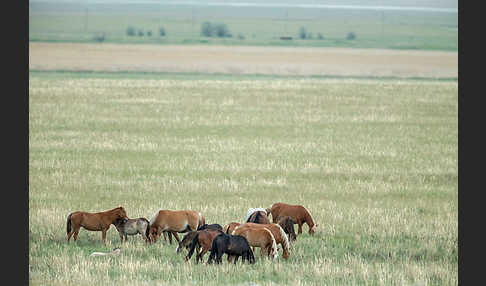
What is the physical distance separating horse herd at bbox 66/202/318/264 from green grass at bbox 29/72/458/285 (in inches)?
9.6

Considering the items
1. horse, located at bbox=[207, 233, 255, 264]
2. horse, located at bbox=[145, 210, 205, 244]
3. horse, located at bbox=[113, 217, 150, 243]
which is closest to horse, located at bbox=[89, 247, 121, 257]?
horse, located at bbox=[113, 217, 150, 243]

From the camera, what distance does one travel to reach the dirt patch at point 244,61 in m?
75.4

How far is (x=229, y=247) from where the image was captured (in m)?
11.9

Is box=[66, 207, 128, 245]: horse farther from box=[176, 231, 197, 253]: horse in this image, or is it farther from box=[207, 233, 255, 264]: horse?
box=[207, 233, 255, 264]: horse

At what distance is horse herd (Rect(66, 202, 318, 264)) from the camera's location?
12023mm

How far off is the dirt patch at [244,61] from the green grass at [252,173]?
2533 cm

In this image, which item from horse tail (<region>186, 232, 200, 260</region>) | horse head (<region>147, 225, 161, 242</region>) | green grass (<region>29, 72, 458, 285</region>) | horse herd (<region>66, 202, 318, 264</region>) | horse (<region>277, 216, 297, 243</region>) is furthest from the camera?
horse (<region>277, 216, 297, 243</region>)

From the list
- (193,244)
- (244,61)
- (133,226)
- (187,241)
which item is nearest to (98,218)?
(133,226)

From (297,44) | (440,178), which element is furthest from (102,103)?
(297,44)

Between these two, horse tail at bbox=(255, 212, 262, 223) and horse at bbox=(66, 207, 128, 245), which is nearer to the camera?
horse tail at bbox=(255, 212, 262, 223)

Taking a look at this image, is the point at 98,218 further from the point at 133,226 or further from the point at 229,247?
the point at 229,247

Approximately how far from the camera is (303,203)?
18.9 metres

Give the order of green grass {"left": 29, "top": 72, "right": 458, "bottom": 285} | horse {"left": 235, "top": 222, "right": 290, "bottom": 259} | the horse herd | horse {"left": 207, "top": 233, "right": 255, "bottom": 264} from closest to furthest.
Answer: horse {"left": 207, "top": 233, "right": 255, "bottom": 264}
the horse herd
horse {"left": 235, "top": 222, "right": 290, "bottom": 259}
green grass {"left": 29, "top": 72, "right": 458, "bottom": 285}

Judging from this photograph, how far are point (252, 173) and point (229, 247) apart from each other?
11.7 m
